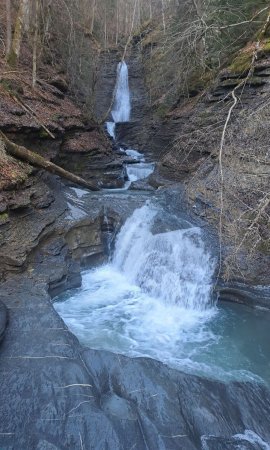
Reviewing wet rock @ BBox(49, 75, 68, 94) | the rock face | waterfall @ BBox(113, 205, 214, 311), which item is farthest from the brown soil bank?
wet rock @ BBox(49, 75, 68, 94)

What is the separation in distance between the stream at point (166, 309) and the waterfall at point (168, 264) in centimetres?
2

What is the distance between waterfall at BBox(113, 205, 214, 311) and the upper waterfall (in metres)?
12.0

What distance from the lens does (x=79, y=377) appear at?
4.71 metres

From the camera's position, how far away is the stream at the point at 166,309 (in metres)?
6.20

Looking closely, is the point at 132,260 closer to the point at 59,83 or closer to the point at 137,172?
the point at 137,172

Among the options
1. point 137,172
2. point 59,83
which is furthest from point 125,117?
point 137,172

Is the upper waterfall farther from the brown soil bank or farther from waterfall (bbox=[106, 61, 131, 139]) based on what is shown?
the brown soil bank

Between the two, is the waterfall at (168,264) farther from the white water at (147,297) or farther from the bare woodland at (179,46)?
the bare woodland at (179,46)

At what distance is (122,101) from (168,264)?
48.4 feet

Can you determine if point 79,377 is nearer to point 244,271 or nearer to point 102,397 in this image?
point 102,397

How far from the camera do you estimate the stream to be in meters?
6.20

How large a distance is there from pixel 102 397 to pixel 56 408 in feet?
2.00

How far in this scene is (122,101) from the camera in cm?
2080

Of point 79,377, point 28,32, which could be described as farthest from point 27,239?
point 28,32
